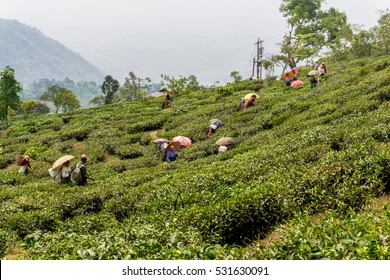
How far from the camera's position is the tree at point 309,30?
56.5 meters

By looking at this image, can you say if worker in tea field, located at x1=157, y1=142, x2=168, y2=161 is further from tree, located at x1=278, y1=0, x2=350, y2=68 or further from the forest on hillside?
tree, located at x1=278, y1=0, x2=350, y2=68

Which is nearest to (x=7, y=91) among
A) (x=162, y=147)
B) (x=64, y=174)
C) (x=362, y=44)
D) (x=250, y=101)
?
(x=162, y=147)

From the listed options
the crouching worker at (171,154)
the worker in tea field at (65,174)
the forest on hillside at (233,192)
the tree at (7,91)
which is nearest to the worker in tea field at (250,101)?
the forest on hillside at (233,192)

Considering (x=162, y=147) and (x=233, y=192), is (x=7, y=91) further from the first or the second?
(x=233, y=192)

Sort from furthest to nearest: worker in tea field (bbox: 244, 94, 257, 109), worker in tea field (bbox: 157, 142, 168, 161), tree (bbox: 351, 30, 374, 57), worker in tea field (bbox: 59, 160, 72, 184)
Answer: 1. tree (bbox: 351, 30, 374, 57)
2. worker in tea field (bbox: 244, 94, 257, 109)
3. worker in tea field (bbox: 157, 142, 168, 161)
4. worker in tea field (bbox: 59, 160, 72, 184)

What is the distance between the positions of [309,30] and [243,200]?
65.6 meters

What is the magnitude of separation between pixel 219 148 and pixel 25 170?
38.6ft

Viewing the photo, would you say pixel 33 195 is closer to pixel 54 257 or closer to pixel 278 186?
pixel 54 257

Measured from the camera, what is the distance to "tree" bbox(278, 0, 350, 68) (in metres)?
56.5

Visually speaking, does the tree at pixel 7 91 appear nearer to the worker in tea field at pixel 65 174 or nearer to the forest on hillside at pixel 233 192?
the forest on hillside at pixel 233 192

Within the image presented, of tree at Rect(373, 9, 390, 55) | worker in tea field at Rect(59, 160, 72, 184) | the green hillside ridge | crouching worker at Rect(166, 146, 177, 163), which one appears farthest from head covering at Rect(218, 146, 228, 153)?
tree at Rect(373, 9, 390, 55)

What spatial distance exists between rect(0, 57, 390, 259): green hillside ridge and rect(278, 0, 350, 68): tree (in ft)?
118

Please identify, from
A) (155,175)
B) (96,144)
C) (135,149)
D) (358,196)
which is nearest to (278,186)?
(358,196)

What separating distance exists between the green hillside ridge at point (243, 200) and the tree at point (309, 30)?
36.0 meters
